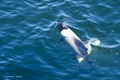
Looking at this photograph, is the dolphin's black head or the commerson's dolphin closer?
the commerson's dolphin

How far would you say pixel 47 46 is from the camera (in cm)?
1373

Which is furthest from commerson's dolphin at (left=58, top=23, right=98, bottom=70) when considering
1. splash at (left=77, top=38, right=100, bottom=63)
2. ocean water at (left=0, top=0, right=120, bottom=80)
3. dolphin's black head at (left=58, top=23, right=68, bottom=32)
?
splash at (left=77, top=38, right=100, bottom=63)

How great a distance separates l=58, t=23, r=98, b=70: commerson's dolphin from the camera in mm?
13034

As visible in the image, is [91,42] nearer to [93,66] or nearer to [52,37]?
[93,66]

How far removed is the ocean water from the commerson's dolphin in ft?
1.00

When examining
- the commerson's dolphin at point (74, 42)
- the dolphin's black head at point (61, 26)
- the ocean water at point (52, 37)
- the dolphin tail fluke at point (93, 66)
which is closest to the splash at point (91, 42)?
the ocean water at point (52, 37)

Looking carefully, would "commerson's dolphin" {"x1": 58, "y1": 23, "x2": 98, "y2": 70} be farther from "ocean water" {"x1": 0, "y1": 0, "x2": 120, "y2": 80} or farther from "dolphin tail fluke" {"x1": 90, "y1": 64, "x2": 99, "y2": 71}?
"ocean water" {"x1": 0, "y1": 0, "x2": 120, "y2": 80}

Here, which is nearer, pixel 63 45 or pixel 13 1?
pixel 63 45

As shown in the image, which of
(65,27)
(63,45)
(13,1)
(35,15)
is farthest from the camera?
(13,1)

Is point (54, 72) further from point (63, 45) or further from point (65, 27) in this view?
point (65, 27)

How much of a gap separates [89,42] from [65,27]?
2.17m

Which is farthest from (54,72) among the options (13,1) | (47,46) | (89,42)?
(13,1)

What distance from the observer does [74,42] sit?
45.0 ft

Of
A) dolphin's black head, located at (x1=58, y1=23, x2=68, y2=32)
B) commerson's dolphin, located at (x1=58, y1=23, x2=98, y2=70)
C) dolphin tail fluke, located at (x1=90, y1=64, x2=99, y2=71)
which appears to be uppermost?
dolphin's black head, located at (x1=58, y1=23, x2=68, y2=32)
